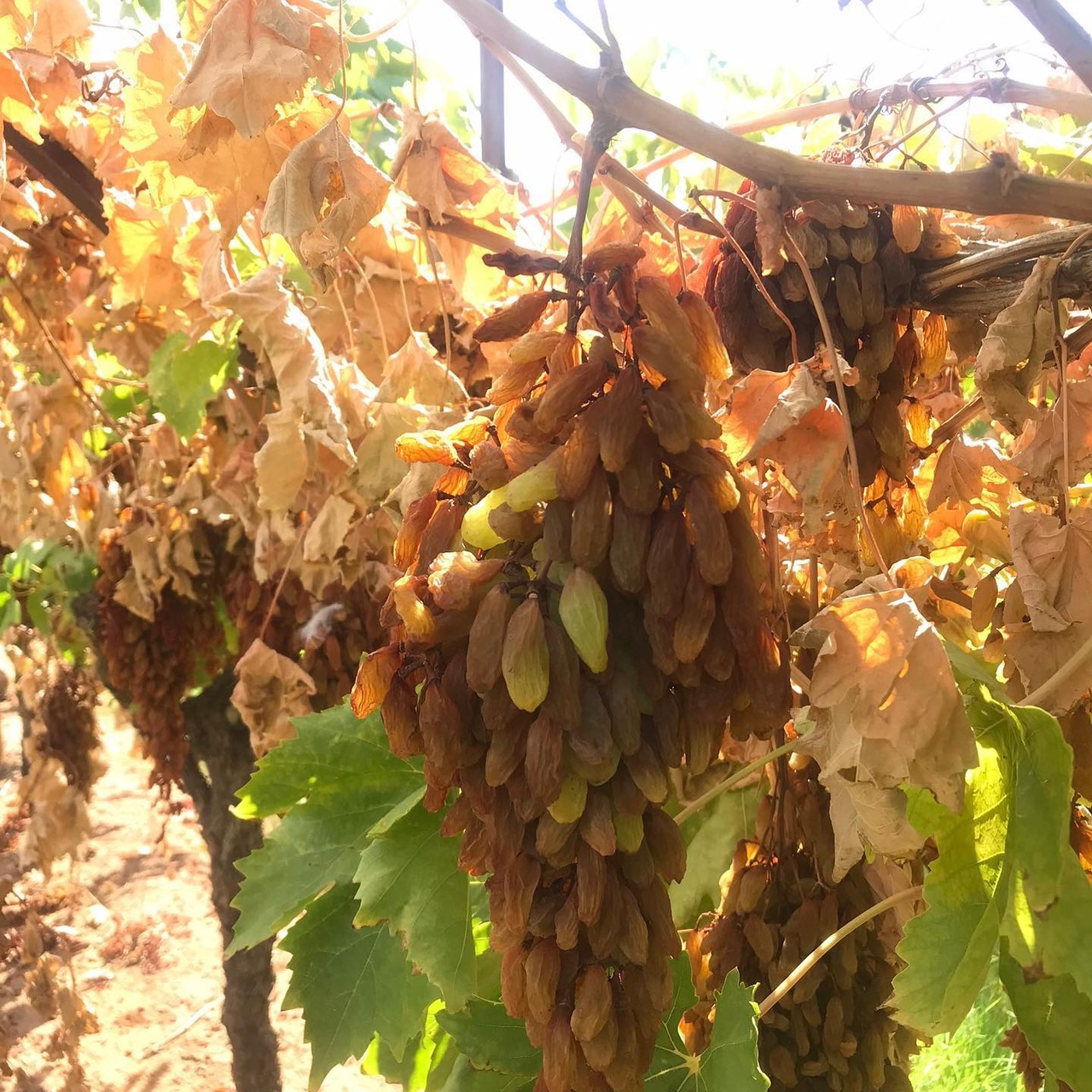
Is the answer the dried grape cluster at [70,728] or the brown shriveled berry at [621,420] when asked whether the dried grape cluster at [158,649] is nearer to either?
the dried grape cluster at [70,728]

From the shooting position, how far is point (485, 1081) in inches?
33.7

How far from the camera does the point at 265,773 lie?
3.54 ft

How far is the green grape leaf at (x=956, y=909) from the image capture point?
23.3 inches

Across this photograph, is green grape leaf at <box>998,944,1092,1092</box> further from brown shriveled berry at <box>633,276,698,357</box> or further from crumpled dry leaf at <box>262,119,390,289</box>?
crumpled dry leaf at <box>262,119,390,289</box>

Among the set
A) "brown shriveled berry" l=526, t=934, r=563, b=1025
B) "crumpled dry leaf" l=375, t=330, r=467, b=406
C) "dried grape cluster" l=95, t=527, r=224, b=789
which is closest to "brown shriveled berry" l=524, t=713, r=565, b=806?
"brown shriveled berry" l=526, t=934, r=563, b=1025

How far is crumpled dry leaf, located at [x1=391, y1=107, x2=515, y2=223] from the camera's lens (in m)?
0.99

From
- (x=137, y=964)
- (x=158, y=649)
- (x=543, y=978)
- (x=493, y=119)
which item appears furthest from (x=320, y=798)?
(x=137, y=964)

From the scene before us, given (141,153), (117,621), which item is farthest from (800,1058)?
(117,621)

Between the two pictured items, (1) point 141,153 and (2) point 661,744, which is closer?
(2) point 661,744

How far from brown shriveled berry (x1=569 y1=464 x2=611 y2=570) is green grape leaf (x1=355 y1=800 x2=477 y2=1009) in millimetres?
435

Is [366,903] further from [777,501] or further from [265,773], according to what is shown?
[777,501]

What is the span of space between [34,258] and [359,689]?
1383 mm

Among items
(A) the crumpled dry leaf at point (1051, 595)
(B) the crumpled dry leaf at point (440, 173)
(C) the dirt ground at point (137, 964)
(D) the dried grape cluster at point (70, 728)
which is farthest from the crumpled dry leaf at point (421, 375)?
(D) the dried grape cluster at point (70, 728)

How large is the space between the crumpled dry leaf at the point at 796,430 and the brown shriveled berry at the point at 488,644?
199mm
